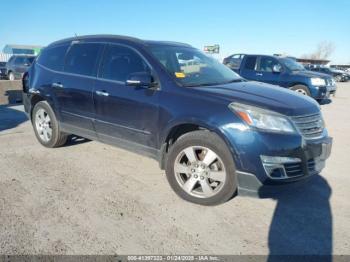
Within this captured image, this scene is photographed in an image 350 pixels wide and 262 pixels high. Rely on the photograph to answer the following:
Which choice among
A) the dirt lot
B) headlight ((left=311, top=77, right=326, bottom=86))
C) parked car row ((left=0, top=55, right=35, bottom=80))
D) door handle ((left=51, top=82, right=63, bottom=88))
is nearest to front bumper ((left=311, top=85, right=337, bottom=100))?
headlight ((left=311, top=77, right=326, bottom=86))

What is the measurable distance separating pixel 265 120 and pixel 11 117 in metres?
7.31

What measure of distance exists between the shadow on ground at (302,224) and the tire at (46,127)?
3633mm

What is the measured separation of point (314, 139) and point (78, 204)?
8.78 ft

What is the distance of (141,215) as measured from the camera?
3268 mm

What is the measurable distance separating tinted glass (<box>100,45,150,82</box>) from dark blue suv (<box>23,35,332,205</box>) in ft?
0.05

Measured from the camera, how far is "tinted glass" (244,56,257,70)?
11577 millimetres

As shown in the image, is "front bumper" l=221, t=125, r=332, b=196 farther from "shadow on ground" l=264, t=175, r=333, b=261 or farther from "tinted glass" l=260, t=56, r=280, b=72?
"tinted glass" l=260, t=56, r=280, b=72

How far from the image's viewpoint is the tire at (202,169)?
329 centimetres

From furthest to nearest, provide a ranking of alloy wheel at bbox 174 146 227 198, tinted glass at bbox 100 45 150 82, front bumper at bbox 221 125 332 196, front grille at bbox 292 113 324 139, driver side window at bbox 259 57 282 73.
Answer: driver side window at bbox 259 57 282 73, tinted glass at bbox 100 45 150 82, alloy wheel at bbox 174 146 227 198, front grille at bbox 292 113 324 139, front bumper at bbox 221 125 332 196

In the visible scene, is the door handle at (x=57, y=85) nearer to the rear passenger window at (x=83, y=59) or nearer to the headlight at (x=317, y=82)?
the rear passenger window at (x=83, y=59)

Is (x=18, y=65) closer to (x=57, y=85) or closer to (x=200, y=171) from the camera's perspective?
(x=57, y=85)

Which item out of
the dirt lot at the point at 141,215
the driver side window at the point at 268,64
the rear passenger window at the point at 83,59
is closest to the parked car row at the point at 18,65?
the driver side window at the point at 268,64

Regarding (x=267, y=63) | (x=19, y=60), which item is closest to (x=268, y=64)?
(x=267, y=63)

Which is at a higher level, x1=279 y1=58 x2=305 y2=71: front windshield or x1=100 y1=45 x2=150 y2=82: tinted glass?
x1=100 y1=45 x2=150 y2=82: tinted glass
